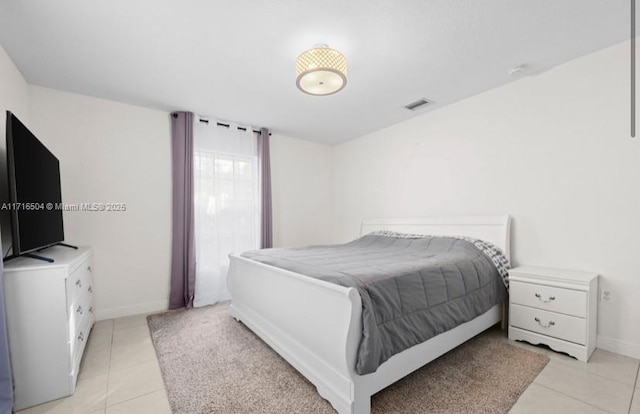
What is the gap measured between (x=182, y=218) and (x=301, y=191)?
188 cm

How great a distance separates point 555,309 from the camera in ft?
6.94

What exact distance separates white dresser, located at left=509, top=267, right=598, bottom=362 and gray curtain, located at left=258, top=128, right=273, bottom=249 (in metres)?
2.89

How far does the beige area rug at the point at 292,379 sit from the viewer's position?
5.14 feet

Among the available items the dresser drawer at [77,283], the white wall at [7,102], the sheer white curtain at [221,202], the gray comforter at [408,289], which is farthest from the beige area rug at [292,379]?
the white wall at [7,102]

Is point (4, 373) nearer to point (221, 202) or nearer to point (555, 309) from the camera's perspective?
point (221, 202)

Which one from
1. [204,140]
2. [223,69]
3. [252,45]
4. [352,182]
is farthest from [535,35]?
[204,140]

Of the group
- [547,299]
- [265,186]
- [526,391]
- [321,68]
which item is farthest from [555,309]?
[265,186]

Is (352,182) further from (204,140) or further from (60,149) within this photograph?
(60,149)

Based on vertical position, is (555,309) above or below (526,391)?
above

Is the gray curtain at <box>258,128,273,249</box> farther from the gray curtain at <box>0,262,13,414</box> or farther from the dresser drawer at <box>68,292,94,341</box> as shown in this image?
the gray curtain at <box>0,262,13,414</box>

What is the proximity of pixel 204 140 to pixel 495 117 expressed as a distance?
338cm

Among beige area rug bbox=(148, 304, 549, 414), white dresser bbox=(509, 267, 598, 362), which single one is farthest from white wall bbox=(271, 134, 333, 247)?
white dresser bbox=(509, 267, 598, 362)

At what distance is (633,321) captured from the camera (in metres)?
2.06

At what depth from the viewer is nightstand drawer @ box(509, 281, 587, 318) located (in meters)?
2.01
